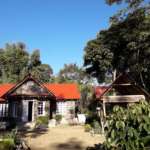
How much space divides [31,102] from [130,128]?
29.7 m

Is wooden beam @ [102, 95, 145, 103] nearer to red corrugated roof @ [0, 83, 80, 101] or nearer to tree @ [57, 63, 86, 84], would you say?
red corrugated roof @ [0, 83, 80, 101]

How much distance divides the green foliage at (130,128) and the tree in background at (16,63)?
57820 mm

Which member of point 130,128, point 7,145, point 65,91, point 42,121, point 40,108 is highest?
point 65,91

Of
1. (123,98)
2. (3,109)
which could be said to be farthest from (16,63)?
(123,98)

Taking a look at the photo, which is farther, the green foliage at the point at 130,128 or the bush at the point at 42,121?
the bush at the point at 42,121

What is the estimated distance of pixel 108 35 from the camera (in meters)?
44.8

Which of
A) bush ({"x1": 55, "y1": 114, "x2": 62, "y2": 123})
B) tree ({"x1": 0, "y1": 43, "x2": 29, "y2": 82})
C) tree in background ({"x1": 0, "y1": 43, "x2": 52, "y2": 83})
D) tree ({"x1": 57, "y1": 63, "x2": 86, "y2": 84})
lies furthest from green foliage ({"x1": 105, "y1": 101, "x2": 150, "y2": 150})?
tree ({"x1": 57, "y1": 63, "x2": 86, "y2": 84})

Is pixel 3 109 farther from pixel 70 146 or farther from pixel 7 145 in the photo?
pixel 7 145

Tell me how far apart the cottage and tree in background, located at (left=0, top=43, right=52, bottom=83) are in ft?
88.8

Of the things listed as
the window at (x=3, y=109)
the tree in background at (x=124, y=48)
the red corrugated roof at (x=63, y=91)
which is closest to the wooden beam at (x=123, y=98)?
the tree in background at (x=124, y=48)

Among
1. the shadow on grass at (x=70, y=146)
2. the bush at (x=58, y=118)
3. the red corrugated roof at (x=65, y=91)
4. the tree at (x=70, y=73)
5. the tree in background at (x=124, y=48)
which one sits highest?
the tree at (x=70, y=73)

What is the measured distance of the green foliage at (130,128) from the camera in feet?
31.9

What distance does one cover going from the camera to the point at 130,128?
9.90 meters

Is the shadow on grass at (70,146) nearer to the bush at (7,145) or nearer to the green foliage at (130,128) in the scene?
the bush at (7,145)
